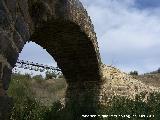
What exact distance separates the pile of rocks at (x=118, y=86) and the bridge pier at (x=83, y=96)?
8.8 inches

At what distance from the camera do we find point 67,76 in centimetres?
1112

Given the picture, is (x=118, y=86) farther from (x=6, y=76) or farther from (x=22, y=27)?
(x=6, y=76)

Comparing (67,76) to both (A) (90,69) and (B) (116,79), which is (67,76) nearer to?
(A) (90,69)

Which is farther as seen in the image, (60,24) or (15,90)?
(15,90)

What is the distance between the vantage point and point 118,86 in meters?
11.5

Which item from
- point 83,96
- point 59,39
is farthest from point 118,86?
point 59,39

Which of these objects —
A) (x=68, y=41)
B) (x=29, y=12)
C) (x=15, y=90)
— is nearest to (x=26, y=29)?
(x=29, y=12)

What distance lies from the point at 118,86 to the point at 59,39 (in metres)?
3.08

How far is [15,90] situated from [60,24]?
9.86 metres

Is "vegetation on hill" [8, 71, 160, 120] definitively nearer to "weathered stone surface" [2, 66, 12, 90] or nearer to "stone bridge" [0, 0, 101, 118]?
"stone bridge" [0, 0, 101, 118]

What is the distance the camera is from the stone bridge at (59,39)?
4.45 meters

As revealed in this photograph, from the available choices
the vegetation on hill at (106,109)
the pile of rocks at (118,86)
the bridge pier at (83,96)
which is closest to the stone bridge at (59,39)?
the bridge pier at (83,96)

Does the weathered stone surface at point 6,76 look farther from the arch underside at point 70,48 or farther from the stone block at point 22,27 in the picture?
the arch underside at point 70,48

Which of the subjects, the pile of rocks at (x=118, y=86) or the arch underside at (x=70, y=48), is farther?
the pile of rocks at (x=118, y=86)
